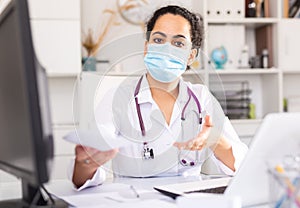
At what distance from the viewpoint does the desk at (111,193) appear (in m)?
Answer: 1.01

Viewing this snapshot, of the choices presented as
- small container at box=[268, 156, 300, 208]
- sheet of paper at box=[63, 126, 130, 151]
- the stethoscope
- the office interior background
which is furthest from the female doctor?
→ the office interior background

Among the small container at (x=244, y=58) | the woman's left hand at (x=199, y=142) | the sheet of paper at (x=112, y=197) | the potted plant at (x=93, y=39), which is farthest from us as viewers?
the small container at (x=244, y=58)

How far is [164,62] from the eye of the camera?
4.51 ft

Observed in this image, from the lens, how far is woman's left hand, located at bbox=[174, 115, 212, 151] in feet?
4.36

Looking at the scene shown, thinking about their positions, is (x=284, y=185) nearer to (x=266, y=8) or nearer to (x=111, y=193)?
(x=111, y=193)

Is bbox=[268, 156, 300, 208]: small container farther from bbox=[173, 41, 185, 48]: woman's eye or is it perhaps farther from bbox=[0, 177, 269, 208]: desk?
bbox=[173, 41, 185, 48]: woman's eye

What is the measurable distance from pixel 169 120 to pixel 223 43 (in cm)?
189

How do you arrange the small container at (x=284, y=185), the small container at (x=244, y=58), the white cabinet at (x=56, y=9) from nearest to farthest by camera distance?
the small container at (x=284, y=185)
the white cabinet at (x=56, y=9)
the small container at (x=244, y=58)

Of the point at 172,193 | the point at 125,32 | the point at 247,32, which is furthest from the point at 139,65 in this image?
the point at 247,32

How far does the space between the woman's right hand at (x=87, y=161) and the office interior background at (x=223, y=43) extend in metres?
1.72

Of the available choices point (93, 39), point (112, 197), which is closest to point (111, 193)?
point (112, 197)

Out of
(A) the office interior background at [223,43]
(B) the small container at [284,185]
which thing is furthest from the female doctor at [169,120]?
(A) the office interior background at [223,43]

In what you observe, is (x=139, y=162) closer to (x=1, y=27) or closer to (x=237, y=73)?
(x=1, y=27)

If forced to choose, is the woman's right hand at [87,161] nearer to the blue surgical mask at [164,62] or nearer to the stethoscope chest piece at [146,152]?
the stethoscope chest piece at [146,152]
